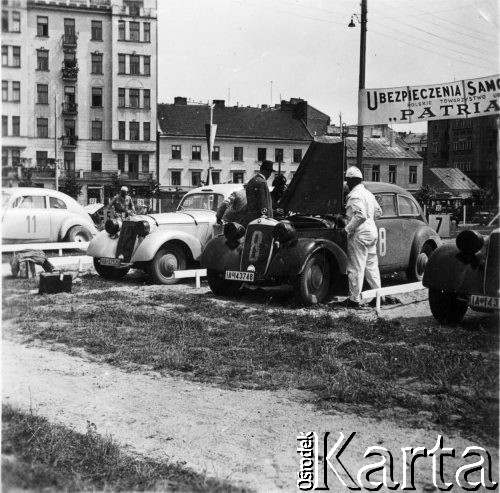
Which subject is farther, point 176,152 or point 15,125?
point 176,152

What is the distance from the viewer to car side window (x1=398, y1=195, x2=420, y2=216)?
8.96 metres

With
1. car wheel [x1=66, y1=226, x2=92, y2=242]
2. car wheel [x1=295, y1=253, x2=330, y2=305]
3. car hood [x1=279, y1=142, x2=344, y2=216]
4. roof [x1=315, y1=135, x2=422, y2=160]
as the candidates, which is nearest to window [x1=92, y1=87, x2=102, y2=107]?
car wheel [x1=295, y1=253, x2=330, y2=305]

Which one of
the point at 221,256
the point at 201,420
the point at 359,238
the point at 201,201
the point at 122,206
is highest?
the point at 201,201

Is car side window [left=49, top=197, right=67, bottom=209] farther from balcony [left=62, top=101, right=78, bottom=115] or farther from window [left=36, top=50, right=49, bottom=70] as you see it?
window [left=36, top=50, right=49, bottom=70]

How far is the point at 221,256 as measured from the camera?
25.7ft

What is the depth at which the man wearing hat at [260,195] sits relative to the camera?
7.98 meters

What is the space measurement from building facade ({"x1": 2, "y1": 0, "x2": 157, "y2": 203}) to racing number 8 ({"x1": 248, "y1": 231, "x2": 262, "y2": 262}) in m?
1.77

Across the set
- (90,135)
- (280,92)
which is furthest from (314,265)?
(90,135)

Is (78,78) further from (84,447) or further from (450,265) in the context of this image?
(450,265)

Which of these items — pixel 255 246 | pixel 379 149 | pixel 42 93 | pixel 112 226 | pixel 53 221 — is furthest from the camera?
pixel 53 221

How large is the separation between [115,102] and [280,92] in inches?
52.3

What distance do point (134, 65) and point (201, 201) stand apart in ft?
18.3

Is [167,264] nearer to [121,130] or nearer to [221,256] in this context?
[221,256]

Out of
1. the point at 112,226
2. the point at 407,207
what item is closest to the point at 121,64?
the point at 112,226
